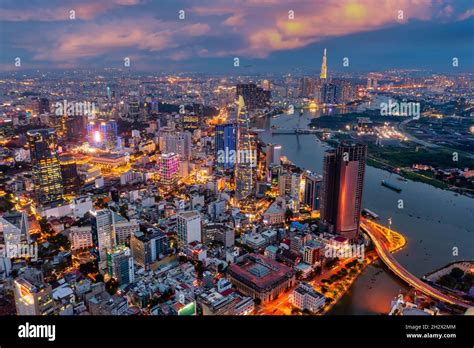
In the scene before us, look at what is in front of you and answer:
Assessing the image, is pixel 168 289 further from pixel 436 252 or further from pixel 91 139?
pixel 91 139

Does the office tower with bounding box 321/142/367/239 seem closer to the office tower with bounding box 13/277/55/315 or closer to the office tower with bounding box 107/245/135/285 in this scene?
the office tower with bounding box 107/245/135/285

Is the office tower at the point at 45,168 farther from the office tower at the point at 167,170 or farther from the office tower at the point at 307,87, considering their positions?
the office tower at the point at 307,87

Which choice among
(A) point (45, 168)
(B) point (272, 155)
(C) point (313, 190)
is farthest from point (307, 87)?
(A) point (45, 168)

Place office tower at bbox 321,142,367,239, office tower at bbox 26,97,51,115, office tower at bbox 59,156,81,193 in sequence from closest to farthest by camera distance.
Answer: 1. office tower at bbox 321,142,367,239
2. office tower at bbox 59,156,81,193
3. office tower at bbox 26,97,51,115

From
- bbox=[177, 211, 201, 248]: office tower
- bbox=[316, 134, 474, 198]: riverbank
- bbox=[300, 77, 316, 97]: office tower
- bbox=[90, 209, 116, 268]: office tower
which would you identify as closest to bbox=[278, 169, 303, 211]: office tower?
bbox=[177, 211, 201, 248]: office tower

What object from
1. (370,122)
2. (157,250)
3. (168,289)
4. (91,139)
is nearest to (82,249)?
(157,250)

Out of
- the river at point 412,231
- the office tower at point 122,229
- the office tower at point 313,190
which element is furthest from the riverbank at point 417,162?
the office tower at point 122,229
